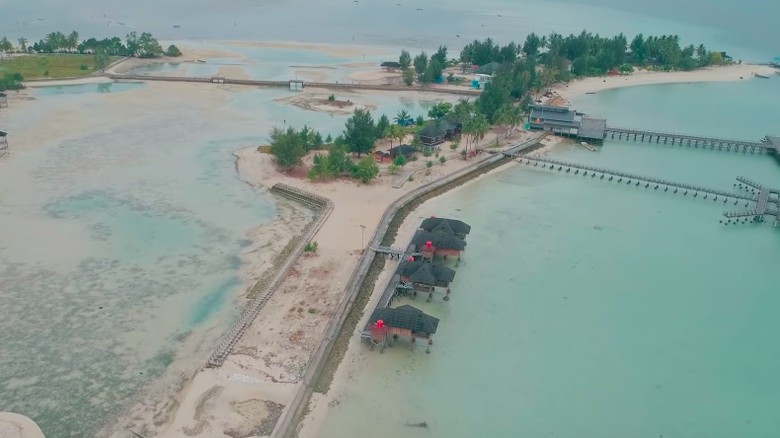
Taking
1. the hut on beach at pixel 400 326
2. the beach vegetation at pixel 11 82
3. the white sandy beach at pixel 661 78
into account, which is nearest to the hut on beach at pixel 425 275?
the hut on beach at pixel 400 326

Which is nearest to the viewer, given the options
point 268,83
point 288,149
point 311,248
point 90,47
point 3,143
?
point 311,248

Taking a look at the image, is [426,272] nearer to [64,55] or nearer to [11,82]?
[11,82]

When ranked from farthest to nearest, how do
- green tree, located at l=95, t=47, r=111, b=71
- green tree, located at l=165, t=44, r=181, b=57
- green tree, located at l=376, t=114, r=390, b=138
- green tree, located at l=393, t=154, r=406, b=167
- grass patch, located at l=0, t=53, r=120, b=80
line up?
1. green tree, located at l=165, t=44, r=181, b=57
2. green tree, located at l=95, t=47, r=111, b=71
3. grass patch, located at l=0, t=53, r=120, b=80
4. green tree, located at l=376, t=114, r=390, b=138
5. green tree, located at l=393, t=154, r=406, b=167

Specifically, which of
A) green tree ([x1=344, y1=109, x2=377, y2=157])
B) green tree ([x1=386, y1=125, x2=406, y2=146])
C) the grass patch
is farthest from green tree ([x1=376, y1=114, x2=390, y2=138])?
the grass patch

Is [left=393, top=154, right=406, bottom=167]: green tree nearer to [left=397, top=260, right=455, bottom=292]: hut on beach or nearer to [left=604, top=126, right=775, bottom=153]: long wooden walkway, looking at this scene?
[left=397, top=260, right=455, bottom=292]: hut on beach

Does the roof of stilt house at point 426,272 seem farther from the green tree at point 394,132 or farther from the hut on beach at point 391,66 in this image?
the hut on beach at point 391,66

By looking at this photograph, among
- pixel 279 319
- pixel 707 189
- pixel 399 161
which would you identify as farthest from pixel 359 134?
pixel 707 189
